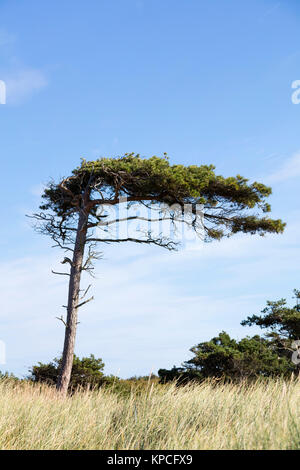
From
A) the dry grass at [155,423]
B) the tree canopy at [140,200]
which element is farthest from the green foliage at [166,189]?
the dry grass at [155,423]

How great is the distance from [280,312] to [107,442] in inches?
524

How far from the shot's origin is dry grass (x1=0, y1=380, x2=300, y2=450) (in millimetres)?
5008

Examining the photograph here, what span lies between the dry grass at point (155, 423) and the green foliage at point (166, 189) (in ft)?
26.0

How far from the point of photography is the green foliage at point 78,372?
16.3m

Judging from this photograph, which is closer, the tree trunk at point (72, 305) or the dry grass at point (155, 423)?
the dry grass at point (155, 423)

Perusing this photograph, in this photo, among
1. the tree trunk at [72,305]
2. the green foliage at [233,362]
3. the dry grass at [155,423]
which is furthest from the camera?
the green foliage at [233,362]

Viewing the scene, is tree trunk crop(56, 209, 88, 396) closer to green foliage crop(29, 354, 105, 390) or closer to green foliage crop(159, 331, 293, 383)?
green foliage crop(29, 354, 105, 390)

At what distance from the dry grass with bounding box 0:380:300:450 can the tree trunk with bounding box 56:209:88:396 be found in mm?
5891

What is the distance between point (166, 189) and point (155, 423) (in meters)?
9.39

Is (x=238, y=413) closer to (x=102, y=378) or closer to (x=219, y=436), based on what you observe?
(x=219, y=436)

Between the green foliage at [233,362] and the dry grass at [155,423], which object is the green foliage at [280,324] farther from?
the dry grass at [155,423]

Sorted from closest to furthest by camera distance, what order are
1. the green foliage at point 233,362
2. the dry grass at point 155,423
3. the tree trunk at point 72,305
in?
the dry grass at point 155,423 < the tree trunk at point 72,305 < the green foliage at point 233,362

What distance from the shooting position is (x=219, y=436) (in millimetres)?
5066
